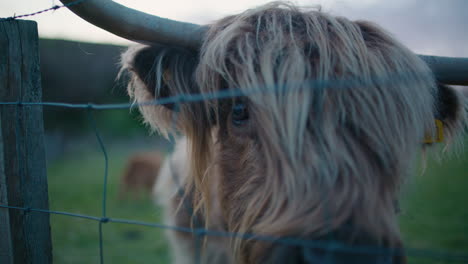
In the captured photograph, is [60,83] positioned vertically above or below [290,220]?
below

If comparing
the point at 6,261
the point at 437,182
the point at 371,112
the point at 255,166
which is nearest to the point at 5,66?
the point at 6,261

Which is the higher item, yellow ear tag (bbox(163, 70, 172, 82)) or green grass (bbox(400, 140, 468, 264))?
yellow ear tag (bbox(163, 70, 172, 82))

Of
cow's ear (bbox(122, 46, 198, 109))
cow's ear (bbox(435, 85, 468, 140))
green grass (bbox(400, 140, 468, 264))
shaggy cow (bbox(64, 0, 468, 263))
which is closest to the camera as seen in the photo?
shaggy cow (bbox(64, 0, 468, 263))

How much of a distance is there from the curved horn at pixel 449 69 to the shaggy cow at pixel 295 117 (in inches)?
0.6

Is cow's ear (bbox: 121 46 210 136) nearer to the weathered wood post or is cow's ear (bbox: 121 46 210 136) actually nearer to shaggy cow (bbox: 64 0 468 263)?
shaggy cow (bbox: 64 0 468 263)

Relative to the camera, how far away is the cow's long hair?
1.25m

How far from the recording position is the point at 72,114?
51.5 ft

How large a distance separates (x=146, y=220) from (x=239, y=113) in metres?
5.63

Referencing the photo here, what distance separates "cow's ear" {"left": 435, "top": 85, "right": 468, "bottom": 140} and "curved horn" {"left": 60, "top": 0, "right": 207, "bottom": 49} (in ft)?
5.20

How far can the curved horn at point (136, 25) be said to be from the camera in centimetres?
155

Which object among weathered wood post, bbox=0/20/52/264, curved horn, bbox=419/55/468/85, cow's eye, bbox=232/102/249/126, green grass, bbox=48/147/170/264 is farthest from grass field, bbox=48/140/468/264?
weathered wood post, bbox=0/20/52/264

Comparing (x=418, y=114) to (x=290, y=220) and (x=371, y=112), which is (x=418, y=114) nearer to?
(x=371, y=112)

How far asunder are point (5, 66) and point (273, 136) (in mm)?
1322

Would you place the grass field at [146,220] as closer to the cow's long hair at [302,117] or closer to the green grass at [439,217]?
the green grass at [439,217]
